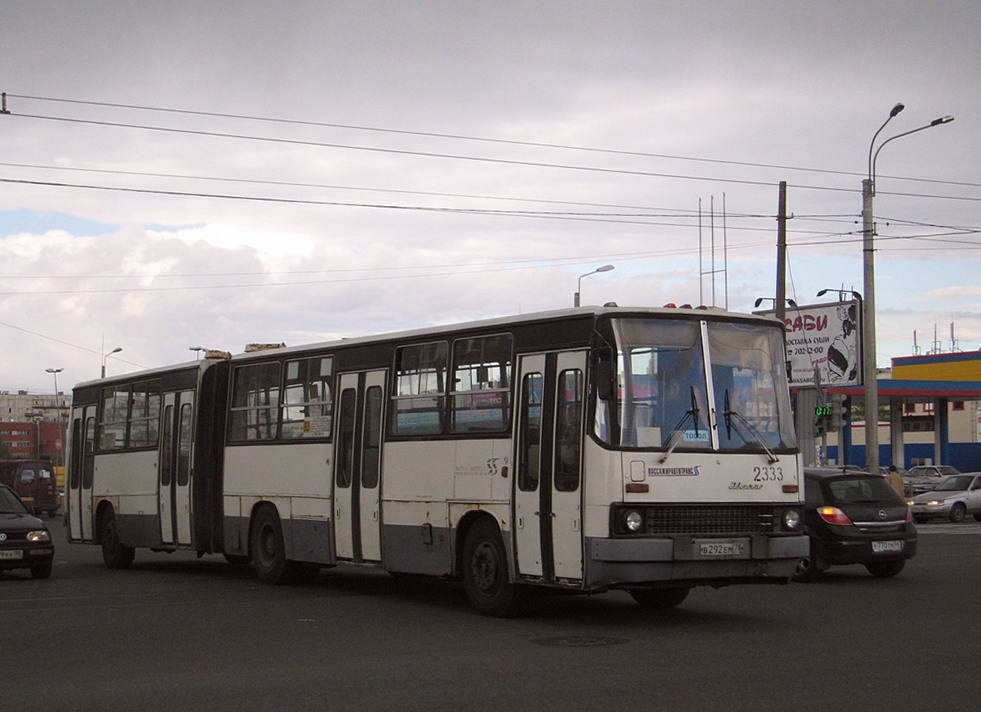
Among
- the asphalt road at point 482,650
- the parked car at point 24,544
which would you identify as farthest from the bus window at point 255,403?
the parked car at point 24,544

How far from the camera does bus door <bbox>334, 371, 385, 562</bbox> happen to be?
53.6 feet

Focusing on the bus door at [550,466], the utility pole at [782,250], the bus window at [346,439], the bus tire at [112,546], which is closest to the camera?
the bus door at [550,466]

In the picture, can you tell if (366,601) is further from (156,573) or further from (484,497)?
(156,573)

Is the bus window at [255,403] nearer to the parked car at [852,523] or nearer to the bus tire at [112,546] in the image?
the bus tire at [112,546]

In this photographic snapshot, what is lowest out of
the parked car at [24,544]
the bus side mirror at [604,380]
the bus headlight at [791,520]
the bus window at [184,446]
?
the parked car at [24,544]

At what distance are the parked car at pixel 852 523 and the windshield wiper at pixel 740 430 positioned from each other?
16.9 ft

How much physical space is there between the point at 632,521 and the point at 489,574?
235 cm

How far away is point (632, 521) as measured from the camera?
12.4 metres

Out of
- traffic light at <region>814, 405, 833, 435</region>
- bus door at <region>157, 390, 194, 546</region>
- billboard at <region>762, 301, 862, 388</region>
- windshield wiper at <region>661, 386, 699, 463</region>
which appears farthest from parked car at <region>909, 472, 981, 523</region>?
windshield wiper at <region>661, 386, 699, 463</region>

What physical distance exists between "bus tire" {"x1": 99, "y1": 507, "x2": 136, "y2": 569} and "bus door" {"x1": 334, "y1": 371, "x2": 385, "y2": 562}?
7.56 metres

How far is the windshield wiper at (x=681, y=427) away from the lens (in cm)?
1263

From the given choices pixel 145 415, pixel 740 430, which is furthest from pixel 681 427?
pixel 145 415

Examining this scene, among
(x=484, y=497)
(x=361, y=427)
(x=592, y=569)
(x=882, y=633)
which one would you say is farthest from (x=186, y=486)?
(x=882, y=633)

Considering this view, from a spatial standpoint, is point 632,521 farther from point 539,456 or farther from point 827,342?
point 827,342
